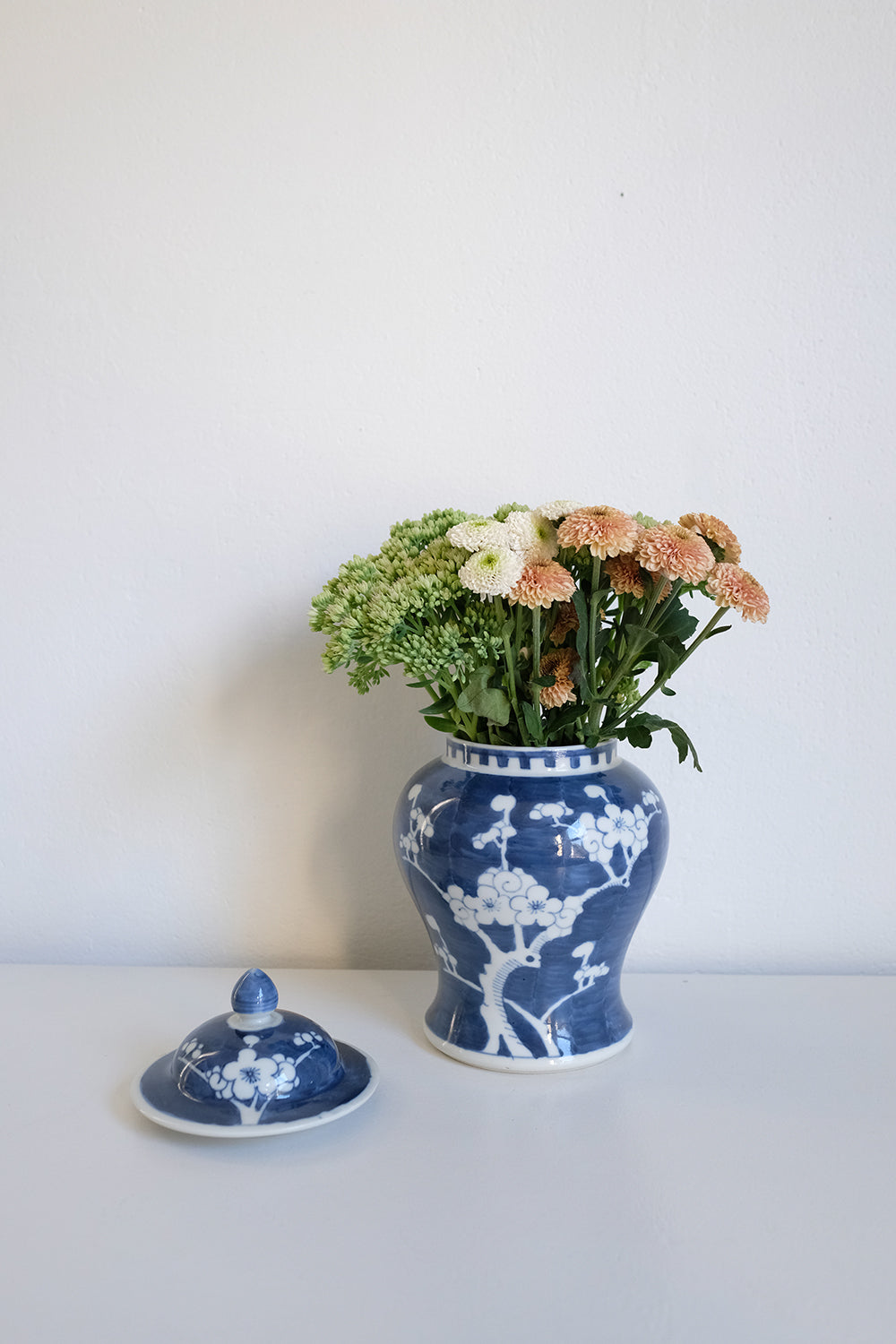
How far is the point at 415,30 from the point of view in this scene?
0.90 meters

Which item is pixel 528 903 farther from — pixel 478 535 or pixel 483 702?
pixel 478 535

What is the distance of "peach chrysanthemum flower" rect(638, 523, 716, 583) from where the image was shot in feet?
2.17

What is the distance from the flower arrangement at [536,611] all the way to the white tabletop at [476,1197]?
25 cm

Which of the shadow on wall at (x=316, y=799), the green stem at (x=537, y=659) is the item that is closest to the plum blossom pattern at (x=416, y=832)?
the green stem at (x=537, y=659)

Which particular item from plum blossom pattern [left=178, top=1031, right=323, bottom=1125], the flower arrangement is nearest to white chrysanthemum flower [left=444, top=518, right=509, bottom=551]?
the flower arrangement

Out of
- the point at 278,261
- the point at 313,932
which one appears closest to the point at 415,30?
the point at 278,261

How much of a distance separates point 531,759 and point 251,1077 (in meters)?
0.28

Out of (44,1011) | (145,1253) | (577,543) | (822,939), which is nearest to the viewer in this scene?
(145,1253)

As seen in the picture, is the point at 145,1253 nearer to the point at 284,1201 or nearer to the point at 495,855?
the point at 284,1201

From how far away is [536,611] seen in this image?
0.70m

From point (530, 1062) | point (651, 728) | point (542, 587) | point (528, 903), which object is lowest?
point (530, 1062)

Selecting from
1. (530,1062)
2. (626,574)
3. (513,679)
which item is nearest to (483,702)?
(513,679)

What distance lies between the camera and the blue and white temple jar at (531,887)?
2.33 feet

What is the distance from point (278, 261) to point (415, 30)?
23 centimetres
